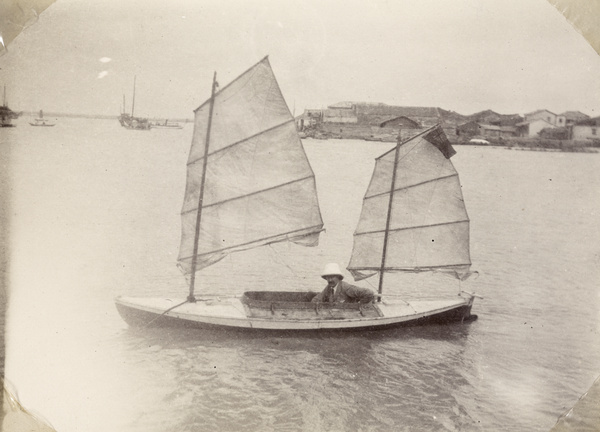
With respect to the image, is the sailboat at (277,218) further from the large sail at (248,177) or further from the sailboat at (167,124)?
the sailboat at (167,124)

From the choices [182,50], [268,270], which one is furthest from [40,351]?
[182,50]

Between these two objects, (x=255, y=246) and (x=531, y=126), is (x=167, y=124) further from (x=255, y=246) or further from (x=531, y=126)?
(x=531, y=126)

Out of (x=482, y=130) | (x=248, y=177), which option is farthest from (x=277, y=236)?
(x=482, y=130)

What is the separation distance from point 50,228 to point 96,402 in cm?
75

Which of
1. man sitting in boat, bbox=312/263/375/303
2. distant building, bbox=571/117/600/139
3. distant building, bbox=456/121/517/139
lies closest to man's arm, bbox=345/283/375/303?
man sitting in boat, bbox=312/263/375/303

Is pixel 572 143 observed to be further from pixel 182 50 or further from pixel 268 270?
pixel 182 50

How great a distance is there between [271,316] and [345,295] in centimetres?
40

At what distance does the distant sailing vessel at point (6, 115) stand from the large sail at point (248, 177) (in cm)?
74

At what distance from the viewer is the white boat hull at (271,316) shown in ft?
7.36

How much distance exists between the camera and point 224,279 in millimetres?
2551

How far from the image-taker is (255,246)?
2646 mm

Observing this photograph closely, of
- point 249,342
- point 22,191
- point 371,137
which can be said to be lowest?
point 249,342

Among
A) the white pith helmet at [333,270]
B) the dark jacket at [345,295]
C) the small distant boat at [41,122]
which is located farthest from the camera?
the dark jacket at [345,295]

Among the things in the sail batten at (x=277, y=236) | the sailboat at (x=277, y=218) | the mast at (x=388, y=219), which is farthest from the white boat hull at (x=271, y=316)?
the sail batten at (x=277, y=236)
